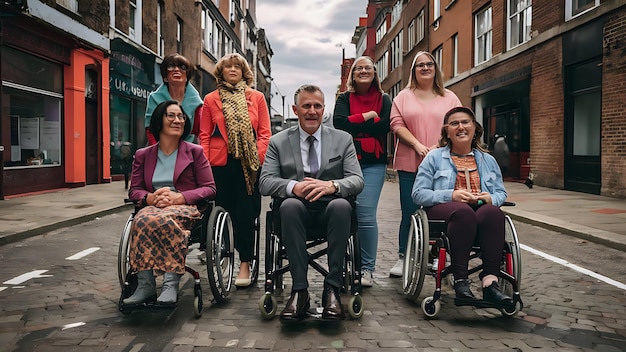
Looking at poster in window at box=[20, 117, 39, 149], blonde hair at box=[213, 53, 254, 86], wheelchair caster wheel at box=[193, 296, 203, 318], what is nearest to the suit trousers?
wheelchair caster wheel at box=[193, 296, 203, 318]

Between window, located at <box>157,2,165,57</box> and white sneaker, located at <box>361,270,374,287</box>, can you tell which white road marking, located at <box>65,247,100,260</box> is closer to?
white sneaker, located at <box>361,270,374,287</box>

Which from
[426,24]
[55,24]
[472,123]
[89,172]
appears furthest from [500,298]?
[426,24]

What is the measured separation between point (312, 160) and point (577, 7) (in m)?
12.2

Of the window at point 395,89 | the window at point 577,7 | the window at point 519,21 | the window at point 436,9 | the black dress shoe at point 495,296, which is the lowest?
the black dress shoe at point 495,296

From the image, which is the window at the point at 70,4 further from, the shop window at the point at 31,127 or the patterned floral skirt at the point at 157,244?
the patterned floral skirt at the point at 157,244

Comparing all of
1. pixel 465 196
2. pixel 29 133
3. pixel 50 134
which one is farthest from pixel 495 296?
pixel 50 134

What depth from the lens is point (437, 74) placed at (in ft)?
15.8

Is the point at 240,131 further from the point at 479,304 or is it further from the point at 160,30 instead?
the point at 160,30

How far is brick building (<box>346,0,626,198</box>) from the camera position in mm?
11977

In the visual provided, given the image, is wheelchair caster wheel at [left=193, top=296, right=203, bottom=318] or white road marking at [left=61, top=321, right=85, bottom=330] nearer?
white road marking at [left=61, top=321, right=85, bottom=330]

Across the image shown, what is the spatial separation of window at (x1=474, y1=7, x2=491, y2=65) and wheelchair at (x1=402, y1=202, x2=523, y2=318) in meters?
17.2

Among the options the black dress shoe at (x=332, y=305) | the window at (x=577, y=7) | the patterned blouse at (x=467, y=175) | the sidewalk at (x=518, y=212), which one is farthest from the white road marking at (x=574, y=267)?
the window at (x=577, y=7)

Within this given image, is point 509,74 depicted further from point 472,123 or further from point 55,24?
point 472,123

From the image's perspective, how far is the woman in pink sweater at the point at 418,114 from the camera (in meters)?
4.75
